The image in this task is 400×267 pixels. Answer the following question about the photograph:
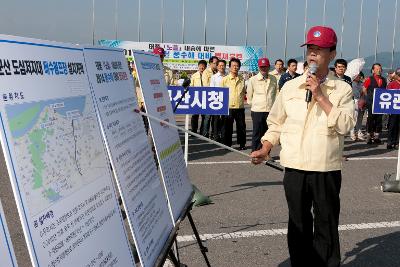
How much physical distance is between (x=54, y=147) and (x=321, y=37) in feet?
7.33

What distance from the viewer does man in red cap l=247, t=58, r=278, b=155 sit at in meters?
9.51

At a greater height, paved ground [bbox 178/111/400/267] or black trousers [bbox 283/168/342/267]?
black trousers [bbox 283/168/342/267]

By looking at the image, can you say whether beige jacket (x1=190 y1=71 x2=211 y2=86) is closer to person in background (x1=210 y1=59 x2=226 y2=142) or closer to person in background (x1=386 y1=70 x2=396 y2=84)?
person in background (x1=210 y1=59 x2=226 y2=142)

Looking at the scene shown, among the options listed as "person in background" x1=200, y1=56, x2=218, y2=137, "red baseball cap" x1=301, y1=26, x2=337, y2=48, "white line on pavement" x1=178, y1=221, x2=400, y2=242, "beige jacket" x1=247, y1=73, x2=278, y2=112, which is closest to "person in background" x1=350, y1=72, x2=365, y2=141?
"beige jacket" x1=247, y1=73, x2=278, y2=112

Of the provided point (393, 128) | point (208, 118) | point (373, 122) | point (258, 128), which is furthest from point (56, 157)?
point (373, 122)

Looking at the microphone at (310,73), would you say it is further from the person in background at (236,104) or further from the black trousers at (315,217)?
the person in background at (236,104)

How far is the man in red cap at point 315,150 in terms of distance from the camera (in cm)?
323

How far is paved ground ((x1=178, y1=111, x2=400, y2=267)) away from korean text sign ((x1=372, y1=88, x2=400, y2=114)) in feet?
3.59

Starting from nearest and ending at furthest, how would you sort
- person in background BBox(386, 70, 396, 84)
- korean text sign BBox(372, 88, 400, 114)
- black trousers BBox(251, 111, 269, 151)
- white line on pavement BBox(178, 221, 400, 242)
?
1. white line on pavement BBox(178, 221, 400, 242)
2. korean text sign BBox(372, 88, 400, 114)
3. black trousers BBox(251, 111, 269, 151)
4. person in background BBox(386, 70, 396, 84)

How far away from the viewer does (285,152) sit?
347 cm

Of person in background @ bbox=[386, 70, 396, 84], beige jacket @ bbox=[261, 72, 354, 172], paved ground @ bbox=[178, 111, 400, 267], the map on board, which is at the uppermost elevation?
the map on board

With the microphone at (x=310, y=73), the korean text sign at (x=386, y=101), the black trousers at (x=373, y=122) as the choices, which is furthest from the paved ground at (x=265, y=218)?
the black trousers at (x=373, y=122)

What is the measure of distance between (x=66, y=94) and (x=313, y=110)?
6.97 feet

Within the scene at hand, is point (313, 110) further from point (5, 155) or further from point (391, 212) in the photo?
point (391, 212)
